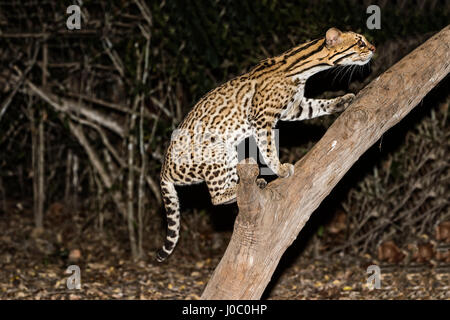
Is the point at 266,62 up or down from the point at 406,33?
down

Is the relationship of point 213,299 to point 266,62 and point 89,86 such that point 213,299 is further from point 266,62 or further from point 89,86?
point 89,86

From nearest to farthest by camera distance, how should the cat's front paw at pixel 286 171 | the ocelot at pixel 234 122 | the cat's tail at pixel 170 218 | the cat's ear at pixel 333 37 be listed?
the cat's ear at pixel 333 37, the cat's front paw at pixel 286 171, the ocelot at pixel 234 122, the cat's tail at pixel 170 218

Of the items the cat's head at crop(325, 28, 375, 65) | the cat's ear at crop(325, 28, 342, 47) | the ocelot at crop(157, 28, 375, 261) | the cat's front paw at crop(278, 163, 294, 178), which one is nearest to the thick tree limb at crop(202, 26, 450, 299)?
the cat's front paw at crop(278, 163, 294, 178)

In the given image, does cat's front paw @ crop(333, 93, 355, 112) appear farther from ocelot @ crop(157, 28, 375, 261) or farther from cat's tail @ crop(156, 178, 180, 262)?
cat's tail @ crop(156, 178, 180, 262)

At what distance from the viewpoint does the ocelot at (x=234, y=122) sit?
4105mm

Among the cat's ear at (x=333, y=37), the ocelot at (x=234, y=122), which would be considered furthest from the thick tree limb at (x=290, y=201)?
the cat's ear at (x=333, y=37)

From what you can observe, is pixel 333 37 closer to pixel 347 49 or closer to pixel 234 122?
pixel 347 49

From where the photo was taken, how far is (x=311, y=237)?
22.2ft

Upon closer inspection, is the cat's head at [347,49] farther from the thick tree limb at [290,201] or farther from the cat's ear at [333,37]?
the thick tree limb at [290,201]

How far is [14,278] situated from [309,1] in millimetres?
3911

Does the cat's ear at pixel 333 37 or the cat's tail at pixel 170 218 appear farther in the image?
the cat's tail at pixel 170 218

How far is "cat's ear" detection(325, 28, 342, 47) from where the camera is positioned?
3723mm

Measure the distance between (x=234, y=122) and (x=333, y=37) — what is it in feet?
2.87

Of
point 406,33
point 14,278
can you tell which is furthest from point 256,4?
point 14,278
